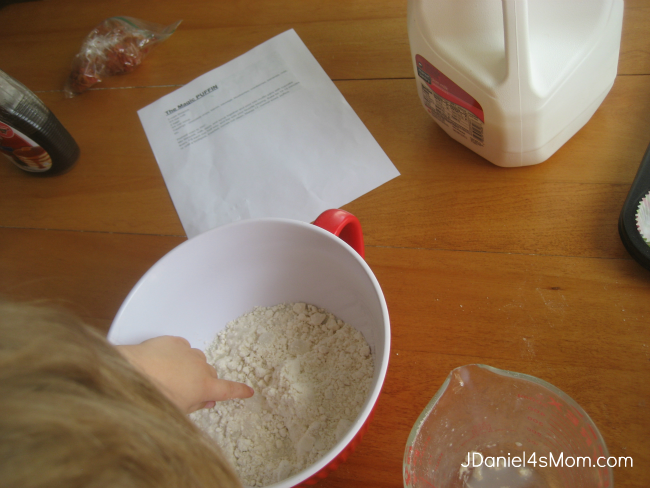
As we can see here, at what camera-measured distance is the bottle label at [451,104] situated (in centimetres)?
44

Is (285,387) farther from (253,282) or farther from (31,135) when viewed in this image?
(31,135)

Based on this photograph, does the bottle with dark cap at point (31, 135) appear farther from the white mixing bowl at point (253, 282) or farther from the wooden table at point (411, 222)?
the white mixing bowl at point (253, 282)

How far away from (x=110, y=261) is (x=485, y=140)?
15.8 inches

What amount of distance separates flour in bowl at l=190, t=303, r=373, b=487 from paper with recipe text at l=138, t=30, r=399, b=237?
0.14 metres

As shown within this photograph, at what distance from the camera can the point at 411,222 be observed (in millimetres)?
484

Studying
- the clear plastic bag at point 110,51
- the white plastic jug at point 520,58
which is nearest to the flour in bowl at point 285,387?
the white plastic jug at point 520,58

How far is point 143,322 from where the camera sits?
1.23 ft

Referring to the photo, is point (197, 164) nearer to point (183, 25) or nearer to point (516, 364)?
point (183, 25)

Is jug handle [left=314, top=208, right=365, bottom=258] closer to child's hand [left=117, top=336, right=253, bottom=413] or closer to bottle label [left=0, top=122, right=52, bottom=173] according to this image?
child's hand [left=117, top=336, right=253, bottom=413]

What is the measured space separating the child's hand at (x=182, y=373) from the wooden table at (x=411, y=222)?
110mm

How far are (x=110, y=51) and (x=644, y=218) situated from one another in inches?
25.4

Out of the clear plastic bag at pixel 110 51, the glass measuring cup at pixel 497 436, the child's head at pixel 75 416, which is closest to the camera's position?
the child's head at pixel 75 416

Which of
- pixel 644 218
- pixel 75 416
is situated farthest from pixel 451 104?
pixel 75 416

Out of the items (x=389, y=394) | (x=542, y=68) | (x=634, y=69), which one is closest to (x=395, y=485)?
(x=389, y=394)
